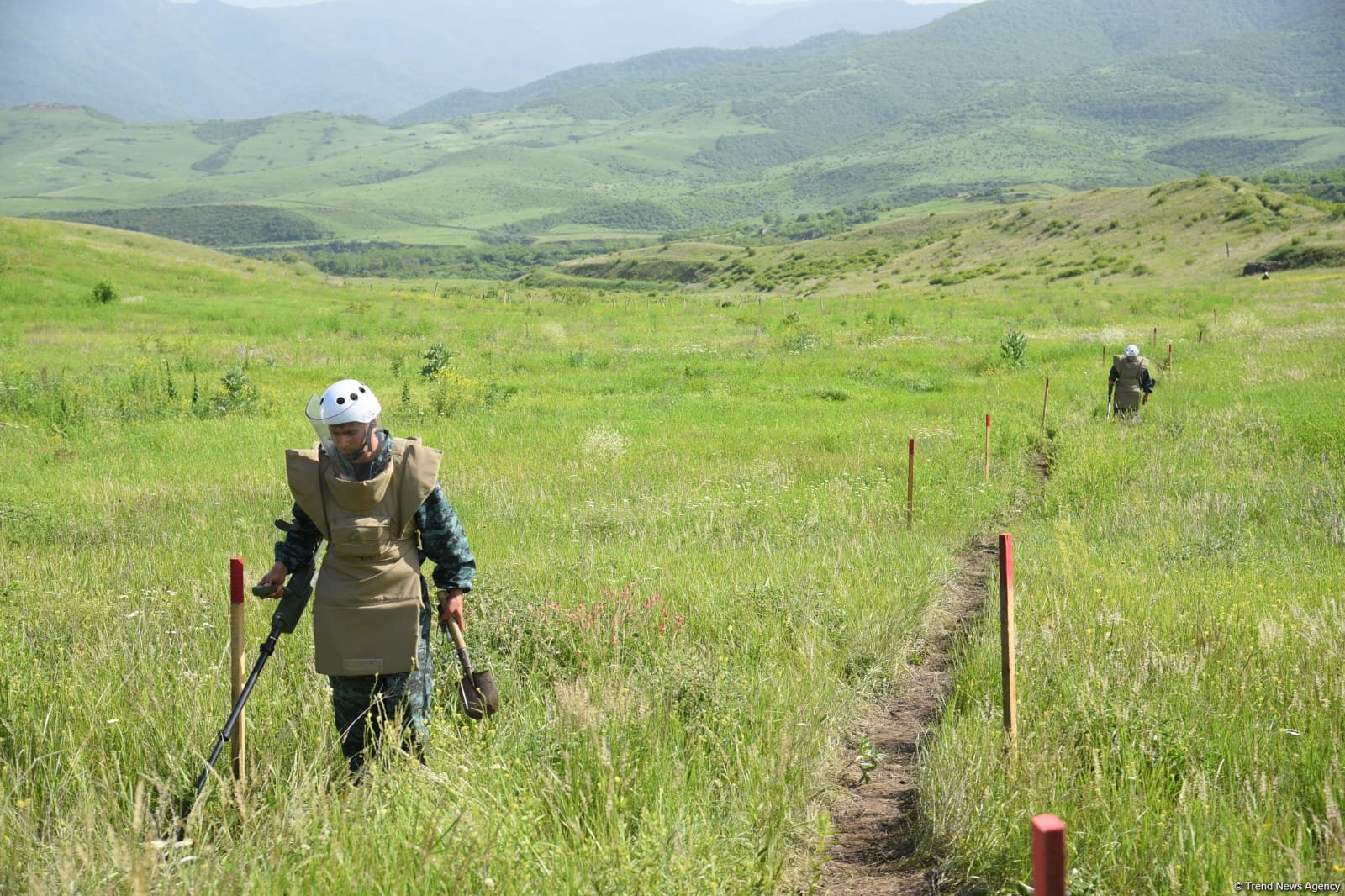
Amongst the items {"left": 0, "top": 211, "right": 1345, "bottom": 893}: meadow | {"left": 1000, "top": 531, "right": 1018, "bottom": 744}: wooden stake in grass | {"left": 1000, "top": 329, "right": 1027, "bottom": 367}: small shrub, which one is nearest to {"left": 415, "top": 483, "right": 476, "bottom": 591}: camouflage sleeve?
{"left": 0, "top": 211, "right": 1345, "bottom": 893}: meadow

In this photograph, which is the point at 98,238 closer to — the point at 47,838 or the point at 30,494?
the point at 30,494

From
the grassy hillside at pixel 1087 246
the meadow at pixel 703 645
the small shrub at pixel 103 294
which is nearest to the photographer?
the meadow at pixel 703 645

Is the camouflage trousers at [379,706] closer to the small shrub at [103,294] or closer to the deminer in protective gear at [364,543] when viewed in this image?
the deminer in protective gear at [364,543]

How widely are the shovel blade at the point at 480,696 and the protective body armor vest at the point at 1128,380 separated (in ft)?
42.9

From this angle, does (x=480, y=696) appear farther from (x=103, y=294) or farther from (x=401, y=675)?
(x=103, y=294)

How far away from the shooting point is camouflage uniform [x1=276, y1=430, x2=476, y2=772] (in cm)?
487

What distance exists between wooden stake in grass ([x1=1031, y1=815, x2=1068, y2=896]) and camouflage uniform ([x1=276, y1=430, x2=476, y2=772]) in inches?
124

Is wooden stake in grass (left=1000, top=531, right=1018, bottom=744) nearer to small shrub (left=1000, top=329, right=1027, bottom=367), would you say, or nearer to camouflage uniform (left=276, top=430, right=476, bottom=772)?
camouflage uniform (left=276, top=430, right=476, bottom=772)

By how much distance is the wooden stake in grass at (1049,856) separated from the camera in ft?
7.47

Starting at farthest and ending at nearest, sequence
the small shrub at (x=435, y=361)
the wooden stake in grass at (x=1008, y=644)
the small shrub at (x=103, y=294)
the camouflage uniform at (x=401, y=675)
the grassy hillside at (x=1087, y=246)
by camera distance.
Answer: the grassy hillside at (x=1087, y=246) < the small shrub at (x=103, y=294) < the small shrub at (x=435, y=361) < the camouflage uniform at (x=401, y=675) < the wooden stake in grass at (x=1008, y=644)

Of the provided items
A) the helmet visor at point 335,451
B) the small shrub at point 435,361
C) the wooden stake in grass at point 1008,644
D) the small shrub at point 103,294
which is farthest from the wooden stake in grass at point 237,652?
the small shrub at point 103,294

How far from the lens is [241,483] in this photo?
Answer: 1236 cm

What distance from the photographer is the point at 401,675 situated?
4.91m

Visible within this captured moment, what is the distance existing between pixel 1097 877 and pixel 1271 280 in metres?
50.5
